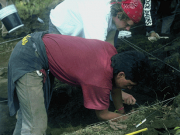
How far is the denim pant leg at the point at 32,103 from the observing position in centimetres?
181

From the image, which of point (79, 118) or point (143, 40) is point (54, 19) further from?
point (143, 40)

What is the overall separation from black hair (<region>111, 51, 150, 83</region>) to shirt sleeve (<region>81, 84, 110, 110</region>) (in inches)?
7.9

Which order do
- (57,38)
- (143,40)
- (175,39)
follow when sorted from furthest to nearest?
(143,40), (175,39), (57,38)

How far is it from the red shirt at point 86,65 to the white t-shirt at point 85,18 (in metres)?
0.40

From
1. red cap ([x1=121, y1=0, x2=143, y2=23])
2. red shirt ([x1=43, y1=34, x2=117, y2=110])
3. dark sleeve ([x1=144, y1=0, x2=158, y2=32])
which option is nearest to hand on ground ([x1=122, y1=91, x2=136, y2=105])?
red shirt ([x1=43, y1=34, x2=117, y2=110])

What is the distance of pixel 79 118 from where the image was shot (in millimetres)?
2803

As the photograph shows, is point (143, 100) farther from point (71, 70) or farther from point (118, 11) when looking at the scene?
point (71, 70)

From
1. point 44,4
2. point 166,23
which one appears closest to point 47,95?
point 166,23

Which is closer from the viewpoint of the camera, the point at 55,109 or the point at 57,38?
the point at 57,38

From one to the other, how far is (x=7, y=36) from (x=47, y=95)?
4160mm

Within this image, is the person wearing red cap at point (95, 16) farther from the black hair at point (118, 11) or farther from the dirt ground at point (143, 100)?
the dirt ground at point (143, 100)

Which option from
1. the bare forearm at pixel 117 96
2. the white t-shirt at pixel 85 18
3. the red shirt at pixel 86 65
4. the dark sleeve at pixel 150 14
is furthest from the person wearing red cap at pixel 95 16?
the dark sleeve at pixel 150 14

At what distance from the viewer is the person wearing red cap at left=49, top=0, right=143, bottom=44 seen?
7.43 ft

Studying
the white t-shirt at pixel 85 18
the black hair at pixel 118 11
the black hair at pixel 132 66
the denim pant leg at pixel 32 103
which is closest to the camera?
the black hair at pixel 132 66
